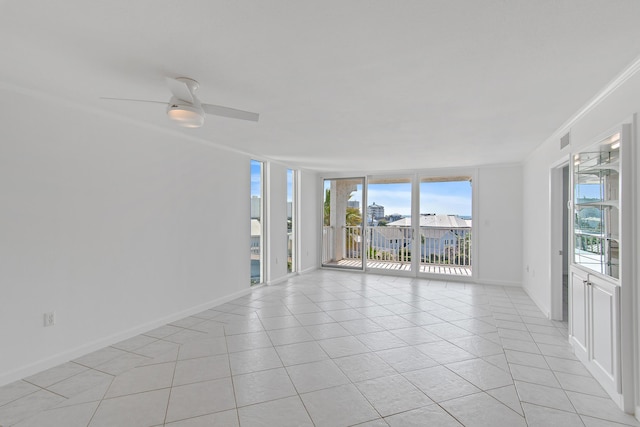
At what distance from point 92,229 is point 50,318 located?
84 cm

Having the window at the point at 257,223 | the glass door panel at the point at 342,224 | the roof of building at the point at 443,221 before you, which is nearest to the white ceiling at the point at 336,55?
the window at the point at 257,223

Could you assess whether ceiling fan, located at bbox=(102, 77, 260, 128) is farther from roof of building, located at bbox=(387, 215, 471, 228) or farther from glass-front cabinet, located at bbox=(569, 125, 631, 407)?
roof of building, located at bbox=(387, 215, 471, 228)

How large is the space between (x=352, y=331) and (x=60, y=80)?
3543mm

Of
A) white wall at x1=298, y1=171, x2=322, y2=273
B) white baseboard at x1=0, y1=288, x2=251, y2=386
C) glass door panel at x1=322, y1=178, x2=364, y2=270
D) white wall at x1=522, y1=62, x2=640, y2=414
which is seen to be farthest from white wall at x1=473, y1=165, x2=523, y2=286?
white baseboard at x1=0, y1=288, x2=251, y2=386

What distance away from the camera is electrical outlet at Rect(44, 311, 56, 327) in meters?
2.74

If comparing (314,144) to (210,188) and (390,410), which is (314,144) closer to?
(210,188)

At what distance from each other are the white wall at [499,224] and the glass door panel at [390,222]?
1.41 meters

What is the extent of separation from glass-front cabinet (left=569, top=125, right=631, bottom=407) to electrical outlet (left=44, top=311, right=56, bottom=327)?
443 centimetres

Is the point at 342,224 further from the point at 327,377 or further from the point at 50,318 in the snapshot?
the point at 50,318

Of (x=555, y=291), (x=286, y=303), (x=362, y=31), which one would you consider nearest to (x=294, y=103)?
(x=362, y=31)

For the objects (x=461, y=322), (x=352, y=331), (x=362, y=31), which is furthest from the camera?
(x=461, y=322)

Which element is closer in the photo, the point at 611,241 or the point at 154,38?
the point at 154,38

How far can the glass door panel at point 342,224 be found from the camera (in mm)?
7629

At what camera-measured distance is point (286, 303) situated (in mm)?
4828
